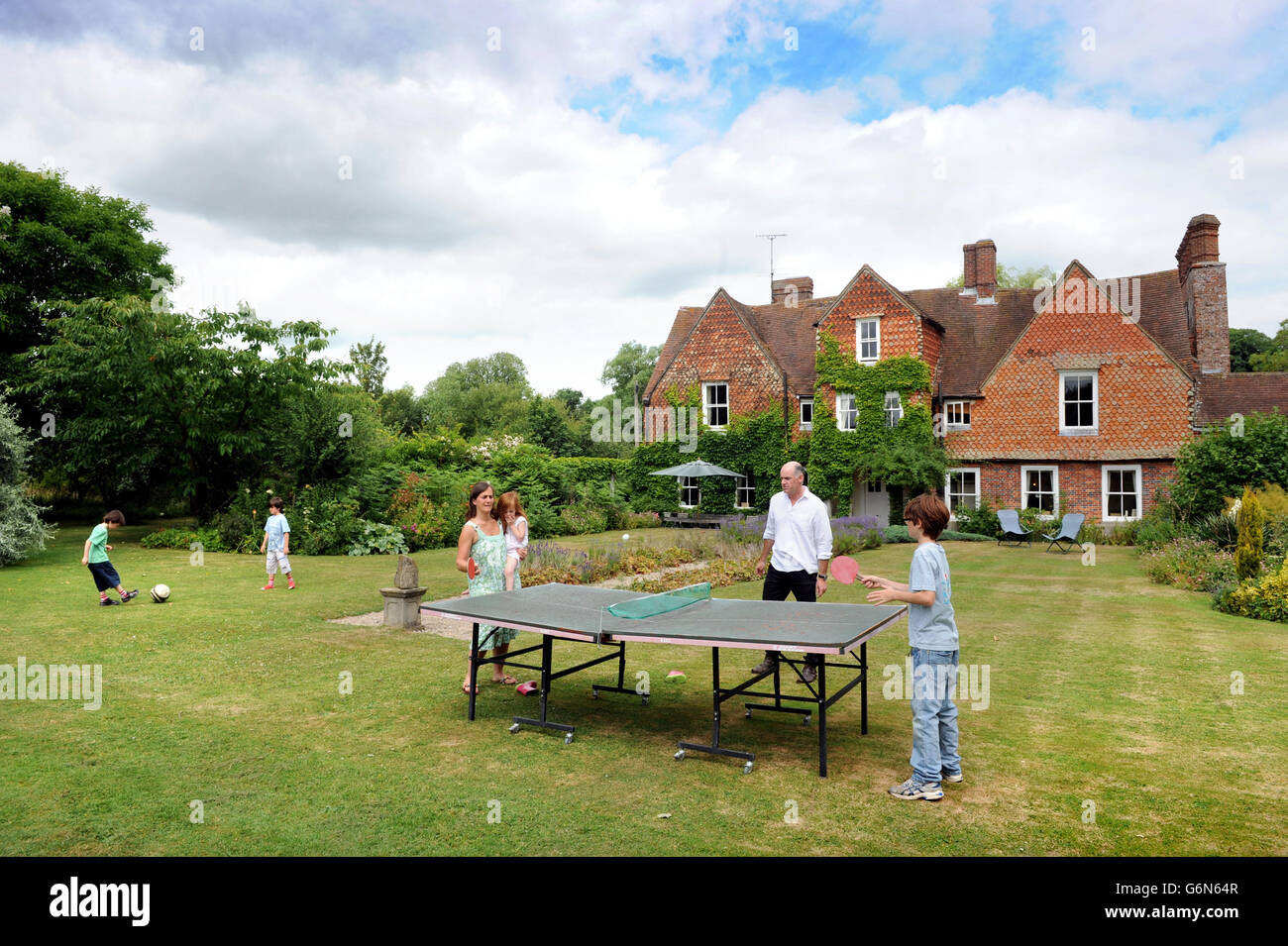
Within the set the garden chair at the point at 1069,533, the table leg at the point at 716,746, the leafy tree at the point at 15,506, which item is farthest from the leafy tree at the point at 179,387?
the garden chair at the point at 1069,533

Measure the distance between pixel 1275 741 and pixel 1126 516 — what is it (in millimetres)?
23626

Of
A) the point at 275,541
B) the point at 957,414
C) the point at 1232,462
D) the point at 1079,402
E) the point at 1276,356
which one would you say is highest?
the point at 1276,356

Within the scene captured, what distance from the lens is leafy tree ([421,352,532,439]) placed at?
7819 centimetres

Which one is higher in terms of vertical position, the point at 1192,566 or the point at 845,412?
the point at 845,412

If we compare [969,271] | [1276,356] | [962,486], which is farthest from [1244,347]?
[962,486]

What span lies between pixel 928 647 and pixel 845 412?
1033 inches

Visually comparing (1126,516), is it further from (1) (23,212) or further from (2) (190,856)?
(1) (23,212)

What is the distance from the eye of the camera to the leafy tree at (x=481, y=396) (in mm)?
78188

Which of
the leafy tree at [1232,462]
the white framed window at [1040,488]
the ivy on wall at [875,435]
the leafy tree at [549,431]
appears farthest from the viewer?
the leafy tree at [549,431]

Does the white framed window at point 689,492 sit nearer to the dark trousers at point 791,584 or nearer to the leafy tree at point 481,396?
the dark trousers at point 791,584

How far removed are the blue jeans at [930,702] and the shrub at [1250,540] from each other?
1075 centimetres

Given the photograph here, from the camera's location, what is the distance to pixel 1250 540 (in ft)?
42.9

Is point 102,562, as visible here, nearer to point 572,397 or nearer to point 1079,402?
point 1079,402
